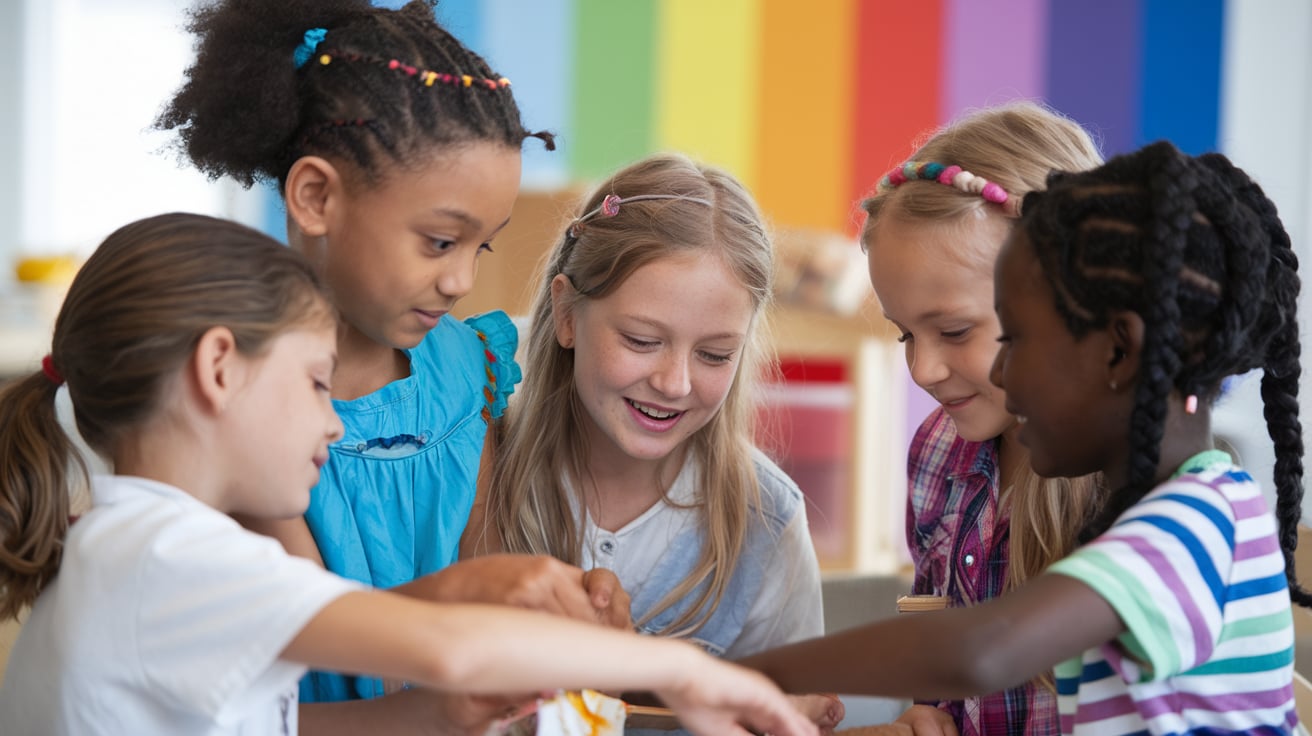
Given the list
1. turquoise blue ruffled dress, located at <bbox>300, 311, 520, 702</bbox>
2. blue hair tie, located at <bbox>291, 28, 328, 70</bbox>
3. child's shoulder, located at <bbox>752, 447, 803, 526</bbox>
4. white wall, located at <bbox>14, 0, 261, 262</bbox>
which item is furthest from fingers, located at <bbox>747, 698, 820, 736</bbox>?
white wall, located at <bbox>14, 0, 261, 262</bbox>

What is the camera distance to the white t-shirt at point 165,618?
0.88 m

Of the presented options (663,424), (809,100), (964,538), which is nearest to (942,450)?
(964,538)

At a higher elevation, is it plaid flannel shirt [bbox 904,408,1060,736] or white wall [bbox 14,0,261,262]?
white wall [bbox 14,0,261,262]

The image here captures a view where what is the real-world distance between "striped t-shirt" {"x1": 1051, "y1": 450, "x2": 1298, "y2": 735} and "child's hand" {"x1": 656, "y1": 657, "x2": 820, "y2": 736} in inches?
8.7

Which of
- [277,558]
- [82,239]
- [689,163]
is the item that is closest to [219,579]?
[277,558]

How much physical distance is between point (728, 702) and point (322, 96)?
0.77 m

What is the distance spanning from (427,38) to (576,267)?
14.2 inches

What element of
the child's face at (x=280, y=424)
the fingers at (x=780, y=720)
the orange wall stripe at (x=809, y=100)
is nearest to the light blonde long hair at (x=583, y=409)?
the child's face at (x=280, y=424)

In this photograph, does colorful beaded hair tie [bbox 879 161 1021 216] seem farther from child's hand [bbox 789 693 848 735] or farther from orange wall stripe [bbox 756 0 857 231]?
orange wall stripe [bbox 756 0 857 231]

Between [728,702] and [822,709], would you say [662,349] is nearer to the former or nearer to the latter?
[822,709]

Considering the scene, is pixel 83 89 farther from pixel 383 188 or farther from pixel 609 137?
pixel 383 188

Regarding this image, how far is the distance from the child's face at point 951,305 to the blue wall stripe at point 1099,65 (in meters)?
2.43

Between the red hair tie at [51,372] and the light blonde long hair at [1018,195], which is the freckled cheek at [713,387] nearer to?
the light blonde long hair at [1018,195]

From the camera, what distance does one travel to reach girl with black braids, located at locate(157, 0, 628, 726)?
133cm
